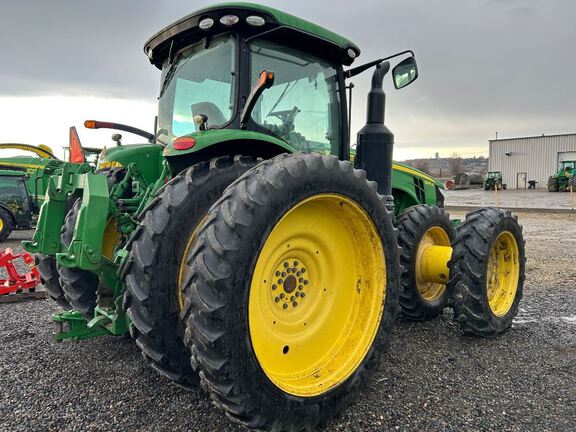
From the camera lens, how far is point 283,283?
7.80 feet

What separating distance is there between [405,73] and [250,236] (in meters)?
2.47

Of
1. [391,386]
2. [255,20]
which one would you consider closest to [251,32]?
[255,20]

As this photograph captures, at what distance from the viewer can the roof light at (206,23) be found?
2.69 m

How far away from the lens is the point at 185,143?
2320 mm

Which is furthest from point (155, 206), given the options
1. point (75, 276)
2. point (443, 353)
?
point (443, 353)

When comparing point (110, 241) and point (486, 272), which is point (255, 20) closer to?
point (110, 241)

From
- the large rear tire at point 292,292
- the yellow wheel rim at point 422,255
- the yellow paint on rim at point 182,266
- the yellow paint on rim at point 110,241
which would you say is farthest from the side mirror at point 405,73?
the yellow paint on rim at point 110,241

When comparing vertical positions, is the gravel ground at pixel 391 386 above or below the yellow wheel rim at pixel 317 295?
below

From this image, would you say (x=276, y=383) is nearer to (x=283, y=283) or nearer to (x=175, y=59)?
(x=283, y=283)

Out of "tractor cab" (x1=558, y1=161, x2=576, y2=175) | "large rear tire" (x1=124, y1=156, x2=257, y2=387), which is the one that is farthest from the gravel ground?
"tractor cab" (x1=558, y1=161, x2=576, y2=175)

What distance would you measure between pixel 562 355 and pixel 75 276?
3.68 metres

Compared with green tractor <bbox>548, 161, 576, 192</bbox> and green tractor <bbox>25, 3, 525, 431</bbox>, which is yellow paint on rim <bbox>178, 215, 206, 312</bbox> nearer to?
green tractor <bbox>25, 3, 525, 431</bbox>

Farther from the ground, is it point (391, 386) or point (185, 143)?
point (185, 143)

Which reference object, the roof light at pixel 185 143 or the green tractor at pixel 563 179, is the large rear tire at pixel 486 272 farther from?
the green tractor at pixel 563 179
